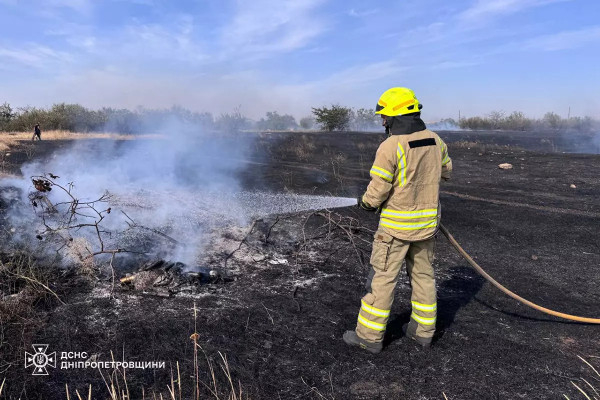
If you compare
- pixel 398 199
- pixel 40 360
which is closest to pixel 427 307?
pixel 398 199

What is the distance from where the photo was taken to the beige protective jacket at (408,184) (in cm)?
275

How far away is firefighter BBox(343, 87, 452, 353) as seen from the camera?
2766 millimetres

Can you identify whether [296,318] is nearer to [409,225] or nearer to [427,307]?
[427,307]

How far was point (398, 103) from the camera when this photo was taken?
2.83 metres

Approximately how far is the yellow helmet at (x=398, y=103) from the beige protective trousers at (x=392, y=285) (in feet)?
3.05

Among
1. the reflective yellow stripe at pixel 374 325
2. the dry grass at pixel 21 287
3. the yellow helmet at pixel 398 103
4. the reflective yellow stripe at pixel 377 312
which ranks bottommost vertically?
the reflective yellow stripe at pixel 374 325

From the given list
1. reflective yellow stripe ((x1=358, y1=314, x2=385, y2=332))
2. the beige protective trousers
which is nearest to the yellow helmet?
the beige protective trousers

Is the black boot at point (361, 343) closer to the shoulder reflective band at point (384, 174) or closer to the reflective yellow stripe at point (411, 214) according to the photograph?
the reflective yellow stripe at point (411, 214)

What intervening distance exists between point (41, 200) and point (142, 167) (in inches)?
198

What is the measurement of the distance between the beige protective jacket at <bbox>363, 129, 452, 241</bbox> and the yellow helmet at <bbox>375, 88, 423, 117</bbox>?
189 mm

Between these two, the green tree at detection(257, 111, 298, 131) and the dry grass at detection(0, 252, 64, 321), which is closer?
the dry grass at detection(0, 252, 64, 321)

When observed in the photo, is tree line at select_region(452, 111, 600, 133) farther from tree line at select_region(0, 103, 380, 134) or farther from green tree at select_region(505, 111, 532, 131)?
tree line at select_region(0, 103, 380, 134)

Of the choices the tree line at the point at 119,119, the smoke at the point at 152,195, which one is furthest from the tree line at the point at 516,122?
the smoke at the point at 152,195

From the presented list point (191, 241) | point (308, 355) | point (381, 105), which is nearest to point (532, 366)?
point (308, 355)
